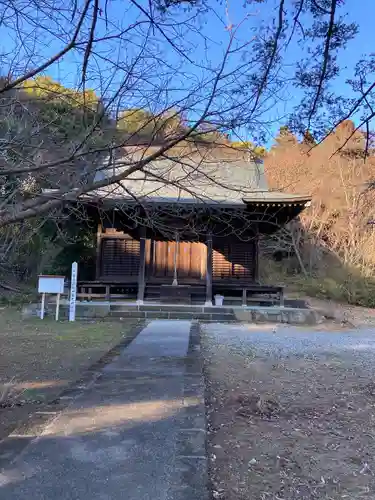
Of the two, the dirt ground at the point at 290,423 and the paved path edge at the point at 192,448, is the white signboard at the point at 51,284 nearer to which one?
the dirt ground at the point at 290,423

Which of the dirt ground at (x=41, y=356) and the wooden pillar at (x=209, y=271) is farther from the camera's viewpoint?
the wooden pillar at (x=209, y=271)

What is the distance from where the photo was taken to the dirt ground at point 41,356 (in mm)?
4207

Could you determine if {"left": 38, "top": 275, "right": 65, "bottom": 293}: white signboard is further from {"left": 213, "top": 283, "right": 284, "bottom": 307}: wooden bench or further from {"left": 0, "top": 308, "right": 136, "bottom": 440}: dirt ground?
{"left": 213, "top": 283, "right": 284, "bottom": 307}: wooden bench

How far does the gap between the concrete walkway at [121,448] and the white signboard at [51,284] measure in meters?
6.68

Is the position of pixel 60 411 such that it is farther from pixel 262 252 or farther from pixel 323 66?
pixel 262 252

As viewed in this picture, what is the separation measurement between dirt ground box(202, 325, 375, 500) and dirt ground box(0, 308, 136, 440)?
5.42ft

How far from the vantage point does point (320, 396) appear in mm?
4684

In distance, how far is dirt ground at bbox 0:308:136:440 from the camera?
4.21 m

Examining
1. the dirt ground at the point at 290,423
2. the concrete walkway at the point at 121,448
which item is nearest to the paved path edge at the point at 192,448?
the concrete walkway at the point at 121,448

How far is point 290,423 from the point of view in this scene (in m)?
3.77

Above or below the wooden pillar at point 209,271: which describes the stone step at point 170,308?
below

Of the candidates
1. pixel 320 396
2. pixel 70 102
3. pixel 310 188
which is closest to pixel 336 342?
pixel 320 396

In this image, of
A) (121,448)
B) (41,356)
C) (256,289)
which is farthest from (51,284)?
(121,448)

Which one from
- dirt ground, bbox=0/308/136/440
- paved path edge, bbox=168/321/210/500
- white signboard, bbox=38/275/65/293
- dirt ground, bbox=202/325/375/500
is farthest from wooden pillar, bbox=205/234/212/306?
paved path edge, bbox=168/321/210/500
